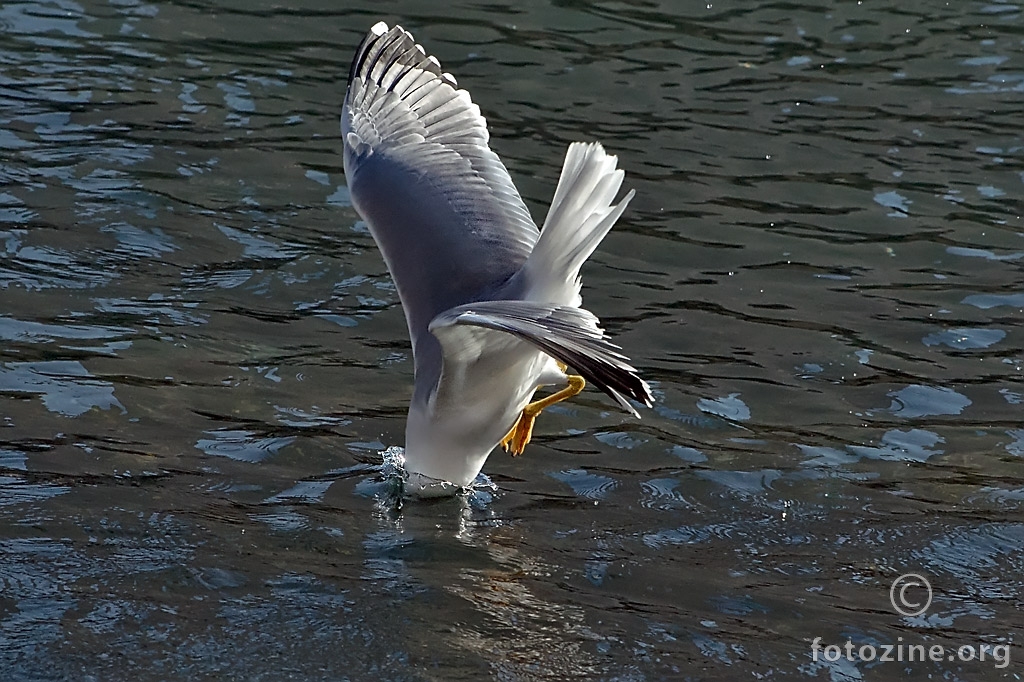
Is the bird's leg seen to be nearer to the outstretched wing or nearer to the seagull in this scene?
the seagull

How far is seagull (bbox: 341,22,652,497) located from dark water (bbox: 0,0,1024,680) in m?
0.28

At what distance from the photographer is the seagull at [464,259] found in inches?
162

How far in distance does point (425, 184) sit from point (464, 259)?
17.4 inches

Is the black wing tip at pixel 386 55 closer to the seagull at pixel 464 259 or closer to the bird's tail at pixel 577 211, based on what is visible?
the seagull at pixel 464 259

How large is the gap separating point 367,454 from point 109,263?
209cm

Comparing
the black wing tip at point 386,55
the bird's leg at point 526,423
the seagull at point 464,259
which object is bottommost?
the bird's leg at point 526,423

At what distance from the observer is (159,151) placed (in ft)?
26.2

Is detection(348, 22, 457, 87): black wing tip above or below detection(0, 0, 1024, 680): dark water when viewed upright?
above

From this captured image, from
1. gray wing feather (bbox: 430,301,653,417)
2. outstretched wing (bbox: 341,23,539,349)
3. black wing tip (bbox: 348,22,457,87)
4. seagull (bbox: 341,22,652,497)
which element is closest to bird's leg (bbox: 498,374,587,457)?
seagull (bbox: 341,22,652,497)

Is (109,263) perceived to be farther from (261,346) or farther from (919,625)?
(919,625)

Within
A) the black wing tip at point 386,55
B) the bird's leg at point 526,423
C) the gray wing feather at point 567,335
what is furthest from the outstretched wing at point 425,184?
the gray wing feather at point 567,335

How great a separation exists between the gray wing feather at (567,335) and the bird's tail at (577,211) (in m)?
0.28

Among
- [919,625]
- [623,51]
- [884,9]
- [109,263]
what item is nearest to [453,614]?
[919,625]

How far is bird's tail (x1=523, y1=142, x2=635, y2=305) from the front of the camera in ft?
14.3
